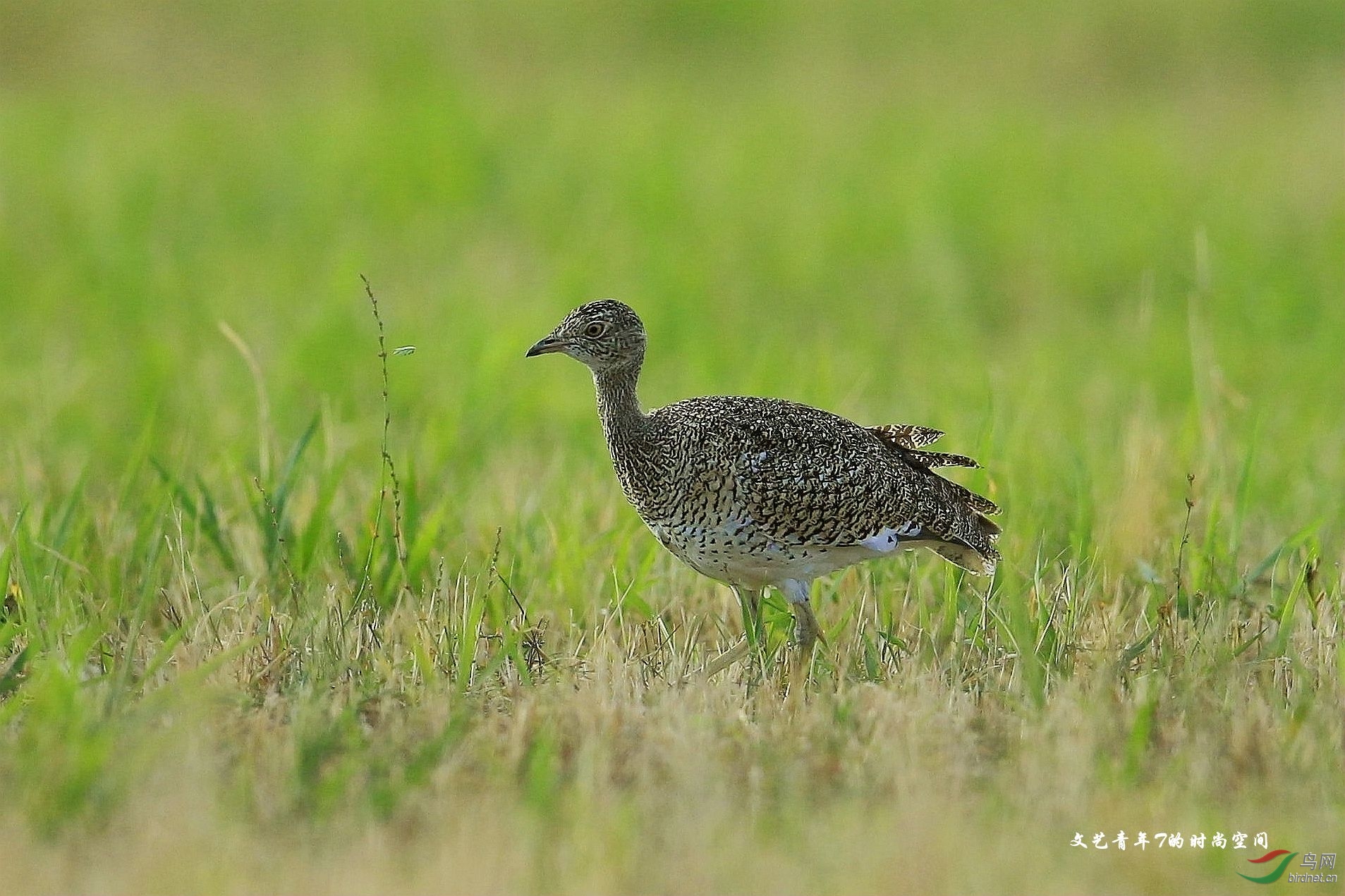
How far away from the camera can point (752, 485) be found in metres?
4.66

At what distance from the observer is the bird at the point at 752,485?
15.3 ft

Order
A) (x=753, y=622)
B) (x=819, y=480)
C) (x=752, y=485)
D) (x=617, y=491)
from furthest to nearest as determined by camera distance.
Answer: (x=617, y=491) < (x=753, y=622) < (x=819, y=480) < (x=752, y=485)

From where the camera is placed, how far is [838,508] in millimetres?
4742

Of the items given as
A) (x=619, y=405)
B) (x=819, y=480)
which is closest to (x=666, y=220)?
(x=619, y=405)

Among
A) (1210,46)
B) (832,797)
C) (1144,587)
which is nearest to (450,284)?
(1144,587)

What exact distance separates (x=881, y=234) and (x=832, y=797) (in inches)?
334

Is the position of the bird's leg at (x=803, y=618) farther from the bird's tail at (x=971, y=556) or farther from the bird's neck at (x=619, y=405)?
the bird's neck at (x=619, y=405)

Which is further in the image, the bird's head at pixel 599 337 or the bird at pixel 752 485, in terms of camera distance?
the bird's head at pixel 599 337

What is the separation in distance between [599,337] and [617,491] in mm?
1804

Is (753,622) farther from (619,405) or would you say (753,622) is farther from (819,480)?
(619,405)

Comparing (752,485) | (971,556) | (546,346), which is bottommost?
(971,556)

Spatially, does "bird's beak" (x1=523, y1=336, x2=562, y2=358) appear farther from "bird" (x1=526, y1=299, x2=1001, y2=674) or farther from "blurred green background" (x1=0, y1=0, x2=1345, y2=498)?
"blurred green background" (x1=0, y1=0, x2=1345, y2=498)

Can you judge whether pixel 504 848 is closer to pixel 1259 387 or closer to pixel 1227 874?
pixel 1227 874

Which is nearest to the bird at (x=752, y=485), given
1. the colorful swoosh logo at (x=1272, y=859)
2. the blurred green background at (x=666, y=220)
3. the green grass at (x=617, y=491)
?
the green grass at (x=617, y=491)
